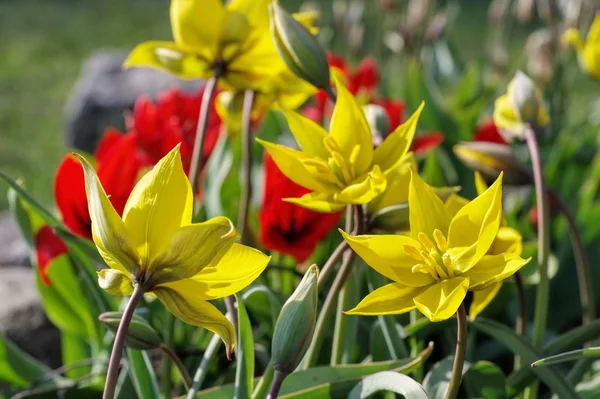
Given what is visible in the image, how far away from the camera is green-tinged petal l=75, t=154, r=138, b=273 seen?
0.59 metres

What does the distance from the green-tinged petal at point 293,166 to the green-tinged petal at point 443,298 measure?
0.52ft

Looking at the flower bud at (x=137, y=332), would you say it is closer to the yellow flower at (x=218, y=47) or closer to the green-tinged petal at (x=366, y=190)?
the green-tinged petal at (x=366, y=190)

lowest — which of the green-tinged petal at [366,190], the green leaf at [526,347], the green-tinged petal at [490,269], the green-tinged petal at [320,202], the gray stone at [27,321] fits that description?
the gray stone at [27,321]

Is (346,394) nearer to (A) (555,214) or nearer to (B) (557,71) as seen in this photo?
(A) (555,214)

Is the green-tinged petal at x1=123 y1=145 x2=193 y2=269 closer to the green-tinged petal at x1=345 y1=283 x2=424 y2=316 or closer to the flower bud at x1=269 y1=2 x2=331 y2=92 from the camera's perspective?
the green-tinged petal at x1=345 y1=283 x2=424 y2=316

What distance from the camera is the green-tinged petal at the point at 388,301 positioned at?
63 cm

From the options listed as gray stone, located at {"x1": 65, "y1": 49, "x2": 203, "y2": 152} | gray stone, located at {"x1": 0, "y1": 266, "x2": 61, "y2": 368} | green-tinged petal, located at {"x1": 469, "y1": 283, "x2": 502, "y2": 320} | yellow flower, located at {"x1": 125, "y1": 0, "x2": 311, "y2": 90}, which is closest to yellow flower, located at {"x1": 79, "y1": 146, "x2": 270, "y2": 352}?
green-tinged petal, located at {"x1": 469, "y1": 283, "x2": 502, "y2": 320}

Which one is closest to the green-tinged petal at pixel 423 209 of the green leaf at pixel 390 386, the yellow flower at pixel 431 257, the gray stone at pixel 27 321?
the yellow flower at pixel 431 257

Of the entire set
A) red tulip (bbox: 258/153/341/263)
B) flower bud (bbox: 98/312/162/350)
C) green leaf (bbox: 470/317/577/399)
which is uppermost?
flower bud (bbox: 98/312/162/350)

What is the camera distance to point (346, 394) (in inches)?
30.1

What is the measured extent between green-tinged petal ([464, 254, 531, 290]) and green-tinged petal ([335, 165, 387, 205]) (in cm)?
10

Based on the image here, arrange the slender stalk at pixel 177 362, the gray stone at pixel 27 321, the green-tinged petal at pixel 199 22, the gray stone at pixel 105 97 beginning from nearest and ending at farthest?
the slender stalk at pixel 177 362
the green-tinged petal at pixel 199 22
the gray stone at pixel 27 321
the gray stone at pixel 105 97

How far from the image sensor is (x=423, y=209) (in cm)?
68

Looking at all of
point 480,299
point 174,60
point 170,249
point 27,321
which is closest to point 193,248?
point 170,249
